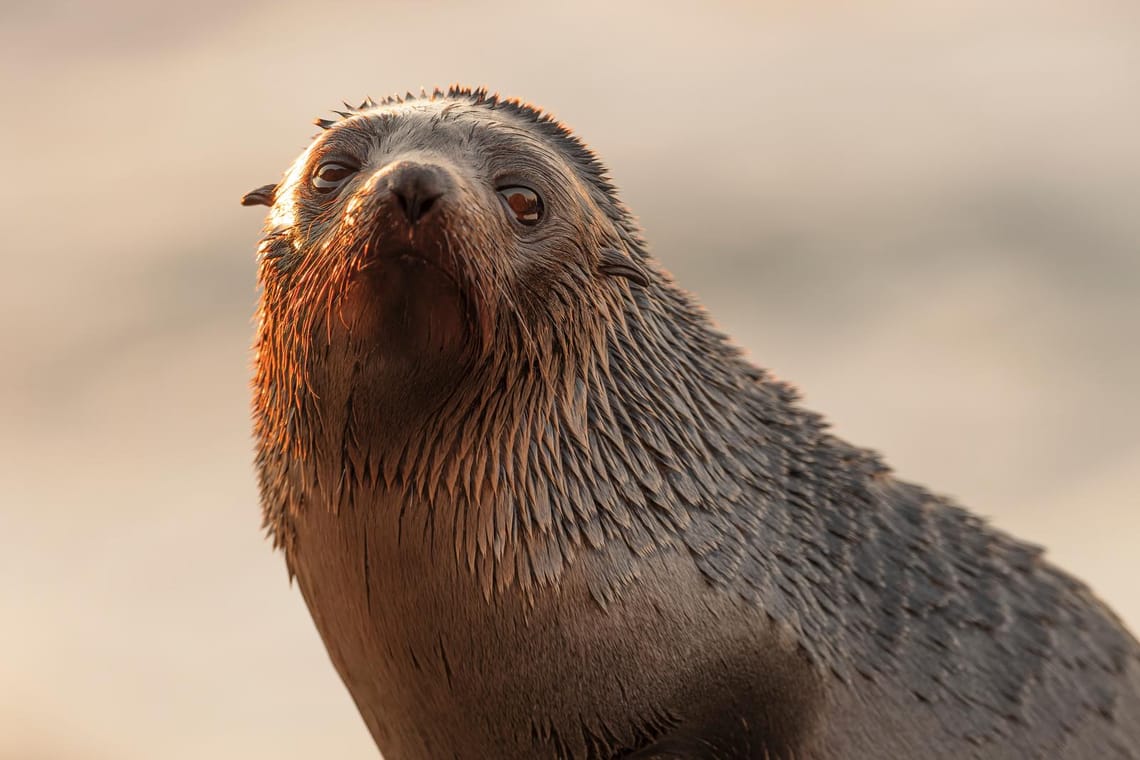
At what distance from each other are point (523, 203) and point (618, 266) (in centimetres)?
40

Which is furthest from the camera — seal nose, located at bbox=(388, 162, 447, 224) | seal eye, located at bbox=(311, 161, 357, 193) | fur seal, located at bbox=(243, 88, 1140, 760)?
seal eye, located at bbox=(311, 161, 357, 193)

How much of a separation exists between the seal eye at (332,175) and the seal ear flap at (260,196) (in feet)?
1.38

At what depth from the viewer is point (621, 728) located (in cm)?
504

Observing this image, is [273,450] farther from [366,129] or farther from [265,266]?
[366,129]

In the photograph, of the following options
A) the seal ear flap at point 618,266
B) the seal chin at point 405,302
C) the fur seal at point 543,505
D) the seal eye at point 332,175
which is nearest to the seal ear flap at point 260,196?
the fur seal at point 543,505

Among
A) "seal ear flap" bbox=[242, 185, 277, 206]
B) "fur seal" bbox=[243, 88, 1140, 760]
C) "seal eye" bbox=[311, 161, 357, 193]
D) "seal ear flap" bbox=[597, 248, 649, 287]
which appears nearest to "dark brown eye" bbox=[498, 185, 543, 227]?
"fur seal" bbox=[243, 88, 1140, 760]

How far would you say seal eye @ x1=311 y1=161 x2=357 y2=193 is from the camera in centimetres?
490

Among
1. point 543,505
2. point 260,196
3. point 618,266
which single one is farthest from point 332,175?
point 543,505

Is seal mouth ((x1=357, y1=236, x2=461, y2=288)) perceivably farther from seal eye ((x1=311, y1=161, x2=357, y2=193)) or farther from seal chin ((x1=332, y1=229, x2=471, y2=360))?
seal eye ((x1=311, y1=161, x2=357, y2=193))

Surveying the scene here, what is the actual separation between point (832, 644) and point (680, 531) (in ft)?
2.08

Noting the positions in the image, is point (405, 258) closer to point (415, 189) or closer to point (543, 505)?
point (415, 189)

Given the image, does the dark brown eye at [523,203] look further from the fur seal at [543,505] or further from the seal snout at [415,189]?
the seal snout at [415,189]

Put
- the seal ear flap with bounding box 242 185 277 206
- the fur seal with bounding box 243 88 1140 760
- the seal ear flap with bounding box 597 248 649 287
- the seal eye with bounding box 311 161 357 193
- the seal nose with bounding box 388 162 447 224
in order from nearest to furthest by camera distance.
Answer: the seal nose with bounding box 388 162 447 224, the fur seal with bounding box 243 88 1140 760, the seal eye with bounding box 311 161 357 193, the seal ear flap with bounding box 597 248 649 287, the seal ear flap with bounding box 242 185 277 206

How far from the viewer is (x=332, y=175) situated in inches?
Answer: 193
